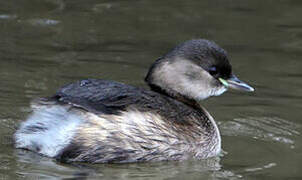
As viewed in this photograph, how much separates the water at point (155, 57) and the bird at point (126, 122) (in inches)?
4.0

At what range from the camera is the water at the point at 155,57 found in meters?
6.70

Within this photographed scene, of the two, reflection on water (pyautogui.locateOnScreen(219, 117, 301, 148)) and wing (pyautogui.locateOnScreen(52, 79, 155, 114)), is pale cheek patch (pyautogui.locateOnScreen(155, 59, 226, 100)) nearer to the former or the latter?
wing (pyautogui.locateOnScreen(52, 79, 155, 114))

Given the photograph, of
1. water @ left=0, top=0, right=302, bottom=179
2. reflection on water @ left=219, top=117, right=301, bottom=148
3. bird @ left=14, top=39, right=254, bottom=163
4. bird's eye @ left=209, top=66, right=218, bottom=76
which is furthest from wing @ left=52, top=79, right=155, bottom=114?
reflection on water @ left=219, top=117, right=301, bottom=148

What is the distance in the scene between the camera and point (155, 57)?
1001cm

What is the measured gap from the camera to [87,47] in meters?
10.4

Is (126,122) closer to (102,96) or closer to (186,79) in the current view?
(102,96)

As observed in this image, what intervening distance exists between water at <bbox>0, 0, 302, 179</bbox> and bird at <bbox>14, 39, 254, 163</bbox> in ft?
0.33

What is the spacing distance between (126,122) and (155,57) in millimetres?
3521

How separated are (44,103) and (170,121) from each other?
3.44ft

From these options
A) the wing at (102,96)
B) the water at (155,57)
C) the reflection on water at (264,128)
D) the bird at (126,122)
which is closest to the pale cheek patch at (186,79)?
the bird at (126,122)

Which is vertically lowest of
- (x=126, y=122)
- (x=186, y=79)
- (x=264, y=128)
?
(x=264, y=128)

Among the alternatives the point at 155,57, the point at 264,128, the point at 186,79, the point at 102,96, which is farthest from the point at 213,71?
the point at 155,57

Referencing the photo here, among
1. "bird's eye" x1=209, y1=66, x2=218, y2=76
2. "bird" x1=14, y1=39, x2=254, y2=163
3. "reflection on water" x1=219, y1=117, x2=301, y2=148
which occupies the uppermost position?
"bird's eye" x1=209, y1=66, x2=218, y2=76

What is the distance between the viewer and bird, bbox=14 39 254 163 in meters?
6.52
